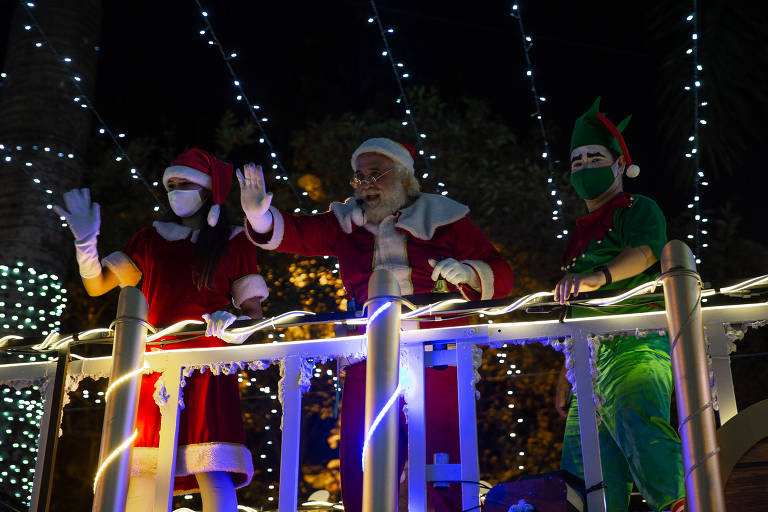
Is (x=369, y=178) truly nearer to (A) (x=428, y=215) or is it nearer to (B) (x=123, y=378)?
(A) (x=428, y=215)

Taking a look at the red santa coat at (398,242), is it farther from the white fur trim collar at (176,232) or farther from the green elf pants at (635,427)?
the green elf pants at (635,427)

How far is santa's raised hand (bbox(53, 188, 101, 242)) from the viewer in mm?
3816

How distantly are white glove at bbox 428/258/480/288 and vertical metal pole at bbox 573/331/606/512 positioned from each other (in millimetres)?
654

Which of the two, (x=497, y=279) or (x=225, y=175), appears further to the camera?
(x=225, y=175)

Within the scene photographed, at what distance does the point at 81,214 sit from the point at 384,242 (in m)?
1.29

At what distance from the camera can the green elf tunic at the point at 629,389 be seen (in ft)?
9.27

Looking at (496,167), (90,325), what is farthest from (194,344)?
(496,167)

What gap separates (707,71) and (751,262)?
8.94ft

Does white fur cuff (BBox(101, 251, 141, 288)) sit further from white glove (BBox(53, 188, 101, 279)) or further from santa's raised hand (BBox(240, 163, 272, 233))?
santa's raised hand (BBox(240, 163, 272, 233))

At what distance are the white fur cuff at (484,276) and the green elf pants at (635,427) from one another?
0.51m

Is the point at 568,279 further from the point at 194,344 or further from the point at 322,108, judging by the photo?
the point at 322,108

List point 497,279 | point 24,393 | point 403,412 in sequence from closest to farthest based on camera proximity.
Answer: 1. point 403,412
2. point 497,279
3. point 24,393

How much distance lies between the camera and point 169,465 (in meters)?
3.17

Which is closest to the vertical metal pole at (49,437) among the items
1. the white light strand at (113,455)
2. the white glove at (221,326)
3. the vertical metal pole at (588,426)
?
the white light strand at (113,455)
